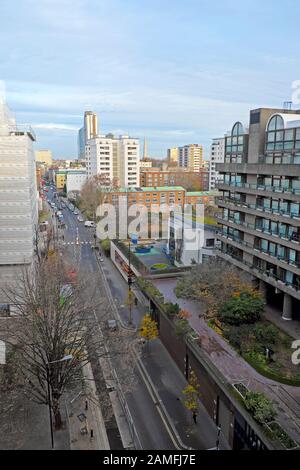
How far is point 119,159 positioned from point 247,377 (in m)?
75.3

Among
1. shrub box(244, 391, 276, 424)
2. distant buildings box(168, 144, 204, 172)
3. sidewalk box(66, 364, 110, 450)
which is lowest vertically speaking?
sidewalk box(66, 364, 110, 450)

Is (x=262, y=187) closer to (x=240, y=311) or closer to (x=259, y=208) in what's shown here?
(x=259, y=208)

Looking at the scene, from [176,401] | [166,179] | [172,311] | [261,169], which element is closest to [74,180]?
[166,179]

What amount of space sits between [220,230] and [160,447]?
1823cm

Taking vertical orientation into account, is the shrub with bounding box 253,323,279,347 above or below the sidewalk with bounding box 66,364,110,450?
above

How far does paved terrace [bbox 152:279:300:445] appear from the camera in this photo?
508 inches

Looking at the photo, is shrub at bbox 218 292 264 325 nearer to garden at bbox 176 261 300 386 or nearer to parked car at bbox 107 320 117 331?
A: garden at bbox 176 261 300 386

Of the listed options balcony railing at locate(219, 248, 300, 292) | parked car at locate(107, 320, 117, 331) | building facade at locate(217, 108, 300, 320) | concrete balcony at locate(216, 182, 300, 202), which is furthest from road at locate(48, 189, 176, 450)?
concrete balcony at locate(216, 182, 300, 202)

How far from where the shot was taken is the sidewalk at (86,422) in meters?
15.1

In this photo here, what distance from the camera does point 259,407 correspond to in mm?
12492

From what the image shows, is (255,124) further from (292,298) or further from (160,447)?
(160,447)

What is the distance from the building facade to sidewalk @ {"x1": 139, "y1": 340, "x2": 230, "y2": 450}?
7786 mm

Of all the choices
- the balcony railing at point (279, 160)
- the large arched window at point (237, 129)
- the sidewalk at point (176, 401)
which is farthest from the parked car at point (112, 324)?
the large arched window at point (237, 129)

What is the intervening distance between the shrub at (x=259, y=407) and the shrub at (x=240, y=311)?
21.1 feet
